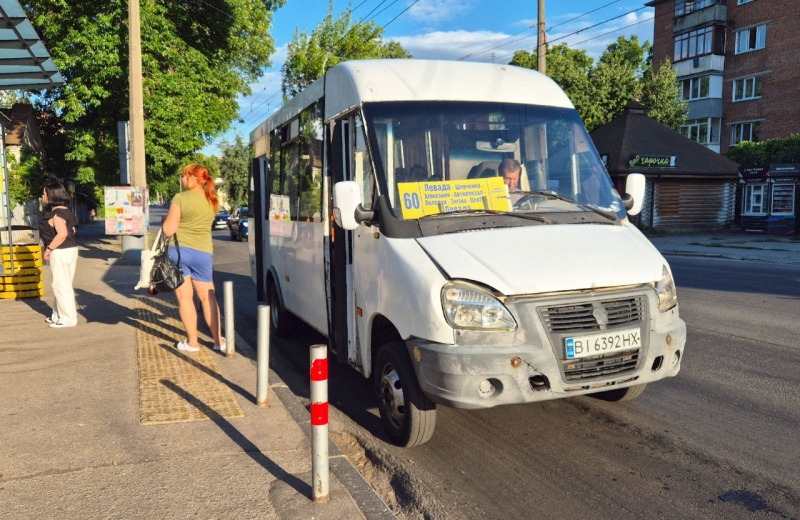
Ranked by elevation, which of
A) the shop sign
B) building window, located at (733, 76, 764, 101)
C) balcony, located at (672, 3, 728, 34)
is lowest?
the shop sign

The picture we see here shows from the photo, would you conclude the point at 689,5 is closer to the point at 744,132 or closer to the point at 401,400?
the point at 744,132

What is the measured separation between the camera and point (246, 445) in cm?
470

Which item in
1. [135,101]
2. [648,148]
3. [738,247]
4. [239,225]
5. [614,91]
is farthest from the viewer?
[614,91]

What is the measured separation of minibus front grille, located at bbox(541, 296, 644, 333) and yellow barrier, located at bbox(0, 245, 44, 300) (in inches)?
404

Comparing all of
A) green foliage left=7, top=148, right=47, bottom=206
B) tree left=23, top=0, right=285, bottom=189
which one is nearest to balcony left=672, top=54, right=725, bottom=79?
tree left=23, top=0, right=285, bottom=189

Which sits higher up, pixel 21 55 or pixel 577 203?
pixel 21 55

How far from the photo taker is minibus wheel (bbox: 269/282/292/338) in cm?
856

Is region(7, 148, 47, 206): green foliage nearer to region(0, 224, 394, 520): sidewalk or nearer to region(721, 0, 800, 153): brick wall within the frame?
region(0, 224, 394, 520): sidewalk

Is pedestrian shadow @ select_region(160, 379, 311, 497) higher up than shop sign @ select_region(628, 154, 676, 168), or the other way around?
shop sign @ select_region(628, 154, 676, 168)

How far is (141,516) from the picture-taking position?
3646 mm

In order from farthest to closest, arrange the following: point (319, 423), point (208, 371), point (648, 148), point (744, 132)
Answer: point (744, 132) → point (648, 148) → point (208, 371) → point (319, 423)

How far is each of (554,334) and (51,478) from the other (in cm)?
305

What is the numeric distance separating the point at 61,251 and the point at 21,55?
360 centimetres

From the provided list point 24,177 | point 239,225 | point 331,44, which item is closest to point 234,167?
point 331,44
